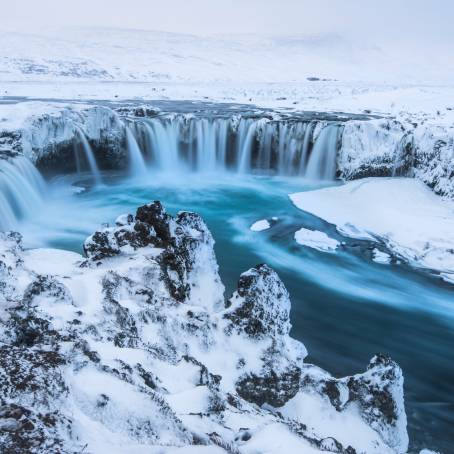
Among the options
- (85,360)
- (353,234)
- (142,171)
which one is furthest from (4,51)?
A: (85,360)

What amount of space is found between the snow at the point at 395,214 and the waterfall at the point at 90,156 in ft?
25.9

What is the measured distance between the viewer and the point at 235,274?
11.5m

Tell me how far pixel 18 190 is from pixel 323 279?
9361mm

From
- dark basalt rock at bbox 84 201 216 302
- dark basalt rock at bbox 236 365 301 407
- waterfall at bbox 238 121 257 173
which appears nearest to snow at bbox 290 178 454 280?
waterfall at bbox 238 121 257 173

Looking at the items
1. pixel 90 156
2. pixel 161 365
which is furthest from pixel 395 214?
pixel 90 156

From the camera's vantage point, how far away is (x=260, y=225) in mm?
14695

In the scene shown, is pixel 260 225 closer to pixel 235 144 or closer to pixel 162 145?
pixel 235 144

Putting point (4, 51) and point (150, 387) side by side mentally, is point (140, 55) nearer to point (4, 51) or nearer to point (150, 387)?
point (4, 51)

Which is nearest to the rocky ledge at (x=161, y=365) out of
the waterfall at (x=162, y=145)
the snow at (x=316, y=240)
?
the snow at (x=316, y=240)

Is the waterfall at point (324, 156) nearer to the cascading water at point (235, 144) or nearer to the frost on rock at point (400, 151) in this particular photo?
the cascading water at point (235, 144)

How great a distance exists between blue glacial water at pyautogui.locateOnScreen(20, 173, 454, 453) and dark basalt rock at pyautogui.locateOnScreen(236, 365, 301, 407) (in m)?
2.09

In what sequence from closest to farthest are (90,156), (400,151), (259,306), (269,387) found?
(269,387) → (259,306) → (400,151) → (90,156)

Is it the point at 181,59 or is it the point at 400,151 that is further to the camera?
the point at 181,59

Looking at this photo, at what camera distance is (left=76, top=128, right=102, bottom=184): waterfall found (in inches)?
697
